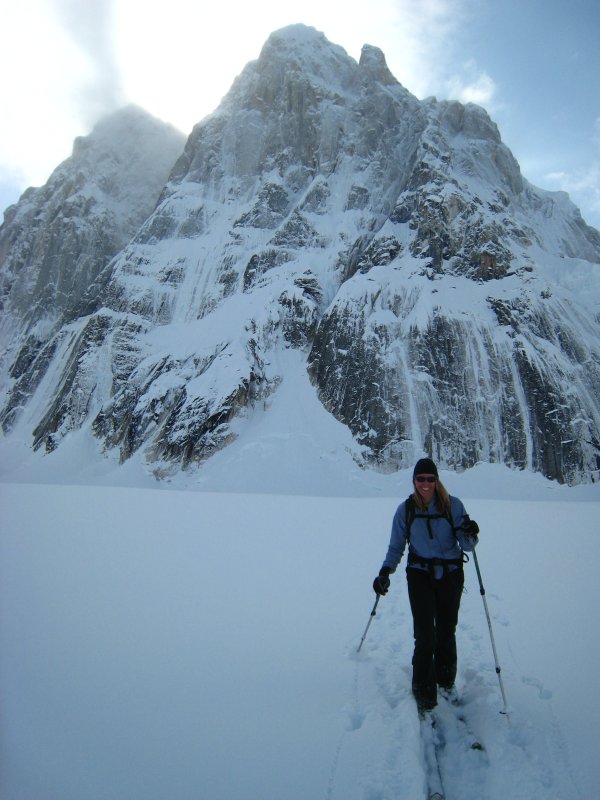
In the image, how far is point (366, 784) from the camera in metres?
3.20

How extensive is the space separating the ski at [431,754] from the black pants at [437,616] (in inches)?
14.2

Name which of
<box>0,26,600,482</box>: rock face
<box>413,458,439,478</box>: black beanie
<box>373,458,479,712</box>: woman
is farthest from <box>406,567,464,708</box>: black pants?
<box>0,26,600,482</box>: rock face

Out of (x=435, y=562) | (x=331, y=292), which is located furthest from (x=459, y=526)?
(x=331, y=292)

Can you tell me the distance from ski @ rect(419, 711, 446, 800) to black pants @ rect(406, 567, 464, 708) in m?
0.36

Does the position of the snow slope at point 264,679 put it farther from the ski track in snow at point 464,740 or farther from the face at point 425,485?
the face at point 425,485

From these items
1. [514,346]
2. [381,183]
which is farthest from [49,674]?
[381,183]

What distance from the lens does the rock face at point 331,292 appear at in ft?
124

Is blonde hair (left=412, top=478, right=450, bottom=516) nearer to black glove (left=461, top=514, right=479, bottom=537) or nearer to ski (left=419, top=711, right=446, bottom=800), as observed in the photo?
black glove (left=461, top=514, right=479, bottom=537)

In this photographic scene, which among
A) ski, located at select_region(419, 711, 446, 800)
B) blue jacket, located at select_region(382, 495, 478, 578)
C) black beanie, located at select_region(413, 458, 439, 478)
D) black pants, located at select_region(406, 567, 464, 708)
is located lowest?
ski, located at select_region(419, 711, 446, 800)

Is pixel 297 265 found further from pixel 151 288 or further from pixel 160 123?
pixel 160 123

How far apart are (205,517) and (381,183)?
54985mm

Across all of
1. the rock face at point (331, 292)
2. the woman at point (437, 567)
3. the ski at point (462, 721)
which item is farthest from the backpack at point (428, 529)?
the rock face at point (331, 292)

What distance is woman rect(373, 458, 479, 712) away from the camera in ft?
14.8

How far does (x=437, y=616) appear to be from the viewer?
15.3 ft
